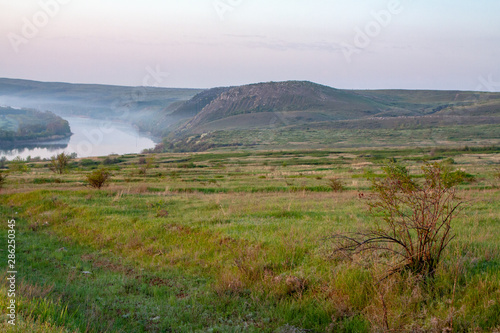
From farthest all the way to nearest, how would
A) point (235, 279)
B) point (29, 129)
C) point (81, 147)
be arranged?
point (29, 129), point (81, 147), point (235, 279)

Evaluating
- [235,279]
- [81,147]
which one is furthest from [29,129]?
[235,279]

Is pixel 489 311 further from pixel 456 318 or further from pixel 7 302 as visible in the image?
pixel 7 302

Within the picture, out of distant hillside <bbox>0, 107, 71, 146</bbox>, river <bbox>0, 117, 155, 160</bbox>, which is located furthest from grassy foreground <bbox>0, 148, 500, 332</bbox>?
distant hillside <bbox>0, 107, 71, 146</bbox>

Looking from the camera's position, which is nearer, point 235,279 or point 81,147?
point 235,279

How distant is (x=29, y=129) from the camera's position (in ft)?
445

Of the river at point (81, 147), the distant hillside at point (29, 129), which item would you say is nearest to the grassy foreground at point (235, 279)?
the river at point (81, 147)

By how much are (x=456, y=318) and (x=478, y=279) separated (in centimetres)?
121

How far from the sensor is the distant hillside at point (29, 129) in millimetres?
124500

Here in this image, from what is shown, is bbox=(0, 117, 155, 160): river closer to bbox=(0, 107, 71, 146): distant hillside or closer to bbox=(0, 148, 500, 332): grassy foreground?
bbox=(0, 107, 71, 146): distant hillside

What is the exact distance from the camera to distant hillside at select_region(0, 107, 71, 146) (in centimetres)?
12450

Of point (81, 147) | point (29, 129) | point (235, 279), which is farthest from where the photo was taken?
point (29, 129)

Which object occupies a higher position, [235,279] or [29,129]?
[29,129]

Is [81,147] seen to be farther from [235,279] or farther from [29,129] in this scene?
[235,279]

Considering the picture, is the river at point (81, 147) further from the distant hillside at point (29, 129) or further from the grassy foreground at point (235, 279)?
the grassy foreground at point (235, 279)
